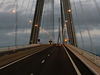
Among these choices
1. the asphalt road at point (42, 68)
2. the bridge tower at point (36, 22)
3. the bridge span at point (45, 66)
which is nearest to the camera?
the asphalt road at point (42, 68)

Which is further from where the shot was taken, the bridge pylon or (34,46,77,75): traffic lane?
the bridge pylon

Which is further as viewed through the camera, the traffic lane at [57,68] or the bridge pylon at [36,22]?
the bridge pylon at [36,22]

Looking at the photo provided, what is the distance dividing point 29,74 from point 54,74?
135 centimetres

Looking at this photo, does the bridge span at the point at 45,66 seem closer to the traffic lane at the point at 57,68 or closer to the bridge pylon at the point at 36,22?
the traffic lane at the point at 57,68

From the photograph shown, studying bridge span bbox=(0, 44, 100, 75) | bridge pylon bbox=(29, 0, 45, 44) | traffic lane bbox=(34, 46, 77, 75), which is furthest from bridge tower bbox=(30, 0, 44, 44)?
traffic lane bbox=(34, 46, 77, 75)

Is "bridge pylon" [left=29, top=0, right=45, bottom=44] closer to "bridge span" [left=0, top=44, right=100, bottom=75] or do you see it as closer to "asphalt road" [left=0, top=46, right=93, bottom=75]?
"bridge span" [left=0, top=44, right=100, bottom=75]

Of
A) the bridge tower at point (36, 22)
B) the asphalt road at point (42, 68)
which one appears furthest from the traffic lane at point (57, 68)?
the bridge tower at point (36, 22)

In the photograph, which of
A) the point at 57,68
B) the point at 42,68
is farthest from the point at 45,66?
the point at 57,68

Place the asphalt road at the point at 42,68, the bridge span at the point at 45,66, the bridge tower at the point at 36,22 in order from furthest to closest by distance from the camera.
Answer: the bridge tower at the point at 36,22 < the bridge span at the point at 45,66 < the asphalt road at the point at 42,68

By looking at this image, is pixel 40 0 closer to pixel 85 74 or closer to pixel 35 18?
pixel 35 18

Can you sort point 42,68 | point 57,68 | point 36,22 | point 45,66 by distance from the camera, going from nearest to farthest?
point 42,68 → point 57,68 → point 45,66 → point 36,22

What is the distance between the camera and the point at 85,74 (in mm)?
6219

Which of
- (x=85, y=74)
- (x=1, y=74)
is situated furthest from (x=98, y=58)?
(x=1, y=74)

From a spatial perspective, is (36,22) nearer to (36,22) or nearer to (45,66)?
(36,22)
